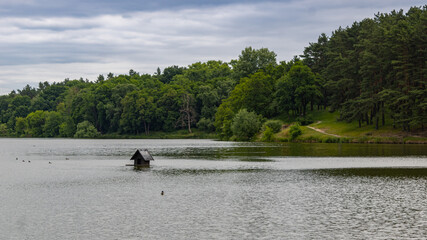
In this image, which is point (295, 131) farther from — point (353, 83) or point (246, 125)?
point (353, 83)

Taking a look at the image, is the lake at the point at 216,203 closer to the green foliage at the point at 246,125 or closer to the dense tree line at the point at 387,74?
the dense tree line at the point at 387,74

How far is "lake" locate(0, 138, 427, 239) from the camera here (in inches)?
1014

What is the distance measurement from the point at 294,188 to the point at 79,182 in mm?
20784

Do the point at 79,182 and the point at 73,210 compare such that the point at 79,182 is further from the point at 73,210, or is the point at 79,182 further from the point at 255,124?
the point at 255,124

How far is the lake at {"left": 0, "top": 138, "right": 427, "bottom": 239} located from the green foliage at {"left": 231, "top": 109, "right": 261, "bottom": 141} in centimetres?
8465

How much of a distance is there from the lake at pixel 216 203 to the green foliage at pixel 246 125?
278 feet

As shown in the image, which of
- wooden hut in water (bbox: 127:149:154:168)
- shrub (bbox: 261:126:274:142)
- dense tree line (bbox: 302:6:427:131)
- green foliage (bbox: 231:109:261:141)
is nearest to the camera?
wooden hut in water (bbox: 127:149:154:168)

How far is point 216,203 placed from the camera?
1341 inches

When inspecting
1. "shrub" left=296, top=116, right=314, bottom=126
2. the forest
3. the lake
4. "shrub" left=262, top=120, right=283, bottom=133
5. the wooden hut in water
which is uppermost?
the forest

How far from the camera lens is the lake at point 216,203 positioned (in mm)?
25750

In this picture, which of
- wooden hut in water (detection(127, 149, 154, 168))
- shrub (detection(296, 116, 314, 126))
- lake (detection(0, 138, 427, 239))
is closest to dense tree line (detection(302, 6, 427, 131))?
shrub (detection(296, 116, 314, 126))

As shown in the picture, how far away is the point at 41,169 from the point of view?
61000mm

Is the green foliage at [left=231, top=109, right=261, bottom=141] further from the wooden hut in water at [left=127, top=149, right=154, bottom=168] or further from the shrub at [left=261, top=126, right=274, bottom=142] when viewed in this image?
the wooden hut in water at [left=127, top=149, right=154, bottom=168]

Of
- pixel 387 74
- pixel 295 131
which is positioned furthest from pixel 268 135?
pixel 387 74
